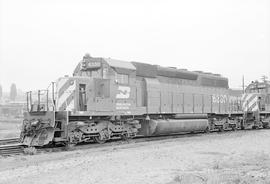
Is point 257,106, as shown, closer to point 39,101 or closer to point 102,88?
point 102,88

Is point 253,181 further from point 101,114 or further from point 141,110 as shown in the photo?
point 141,110

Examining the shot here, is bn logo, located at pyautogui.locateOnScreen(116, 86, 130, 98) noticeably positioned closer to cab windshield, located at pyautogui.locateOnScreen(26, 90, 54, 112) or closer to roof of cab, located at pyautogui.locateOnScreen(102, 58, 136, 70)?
roof of cab, located at pyautogui.locateOnScreen(102, 58, 136, 70)

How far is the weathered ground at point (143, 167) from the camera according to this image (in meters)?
6.48

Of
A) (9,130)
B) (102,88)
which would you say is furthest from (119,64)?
(9,130)

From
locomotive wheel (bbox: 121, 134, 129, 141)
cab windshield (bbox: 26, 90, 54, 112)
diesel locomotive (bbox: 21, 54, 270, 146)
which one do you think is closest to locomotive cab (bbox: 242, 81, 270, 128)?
diesel locomotive (bbox: 21, 54, 270, 146)

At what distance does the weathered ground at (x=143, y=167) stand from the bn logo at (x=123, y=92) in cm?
309

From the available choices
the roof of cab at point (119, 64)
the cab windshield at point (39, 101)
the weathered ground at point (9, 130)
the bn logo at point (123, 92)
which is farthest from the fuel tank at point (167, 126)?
the weathered ground at point (9, 130)

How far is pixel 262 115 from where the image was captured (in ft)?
78.6

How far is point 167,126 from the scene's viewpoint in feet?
51.3

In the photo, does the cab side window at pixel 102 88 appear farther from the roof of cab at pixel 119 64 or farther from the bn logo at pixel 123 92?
the roof of cab at pixel 119 64

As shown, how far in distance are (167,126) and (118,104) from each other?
3.32 metres

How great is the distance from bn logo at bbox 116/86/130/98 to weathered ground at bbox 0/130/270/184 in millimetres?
3090

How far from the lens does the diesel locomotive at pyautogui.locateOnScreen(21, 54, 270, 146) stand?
38.4 feet

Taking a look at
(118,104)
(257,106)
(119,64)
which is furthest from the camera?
(257,106)
